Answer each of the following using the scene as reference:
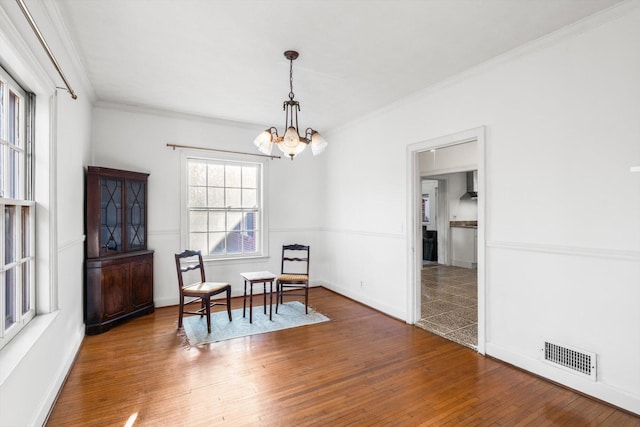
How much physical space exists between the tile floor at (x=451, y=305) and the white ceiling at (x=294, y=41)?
9.32 feet

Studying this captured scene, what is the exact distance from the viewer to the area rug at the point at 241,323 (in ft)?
11.7

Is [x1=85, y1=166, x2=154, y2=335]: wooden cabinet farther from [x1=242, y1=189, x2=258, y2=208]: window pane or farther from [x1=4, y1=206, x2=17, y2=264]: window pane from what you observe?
[x1=4, y1=206, x2=17, y2=264]: window pane

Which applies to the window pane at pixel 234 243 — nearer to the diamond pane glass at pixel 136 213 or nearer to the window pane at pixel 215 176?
the window pane at pixel 215 176

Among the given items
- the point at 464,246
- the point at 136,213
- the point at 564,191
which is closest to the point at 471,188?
the point at 464,246

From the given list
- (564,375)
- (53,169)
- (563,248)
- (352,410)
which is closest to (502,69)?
(563,248)

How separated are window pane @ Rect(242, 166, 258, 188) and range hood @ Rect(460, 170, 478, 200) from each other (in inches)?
217

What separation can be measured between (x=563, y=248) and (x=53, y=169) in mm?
4024

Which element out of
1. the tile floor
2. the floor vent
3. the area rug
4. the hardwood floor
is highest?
the floor vent

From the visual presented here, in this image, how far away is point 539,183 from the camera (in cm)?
272

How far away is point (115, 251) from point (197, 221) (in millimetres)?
1221

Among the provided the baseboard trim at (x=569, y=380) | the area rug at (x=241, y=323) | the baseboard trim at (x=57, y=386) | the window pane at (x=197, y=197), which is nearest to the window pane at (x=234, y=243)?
the window pane at (x=197, y=197)

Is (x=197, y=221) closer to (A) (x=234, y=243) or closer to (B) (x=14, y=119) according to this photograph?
(A) (x=234, y=243)

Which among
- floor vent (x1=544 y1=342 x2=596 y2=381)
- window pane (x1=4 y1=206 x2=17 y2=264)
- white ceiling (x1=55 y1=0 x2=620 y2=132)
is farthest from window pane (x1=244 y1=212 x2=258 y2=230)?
floor vent (x1=544 y1=342 x2=596 y2=381)

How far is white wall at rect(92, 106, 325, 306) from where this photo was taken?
14.2 feet
